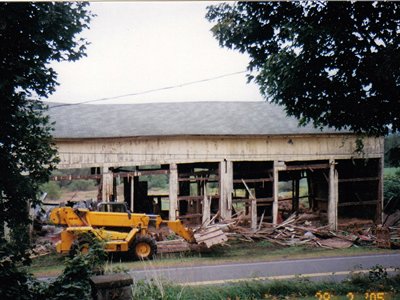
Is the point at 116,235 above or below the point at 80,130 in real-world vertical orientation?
below

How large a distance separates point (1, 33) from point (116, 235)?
8.93 metres

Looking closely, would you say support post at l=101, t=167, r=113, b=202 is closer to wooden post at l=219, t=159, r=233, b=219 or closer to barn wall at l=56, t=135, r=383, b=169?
barn wall at l=56, t=135, r=383, b=169

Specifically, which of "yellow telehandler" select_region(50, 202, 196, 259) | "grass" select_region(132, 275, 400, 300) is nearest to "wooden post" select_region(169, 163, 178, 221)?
"yellow telehandler" select_region(50, 202, 196, 259)

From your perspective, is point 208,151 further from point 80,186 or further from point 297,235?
point 80,186

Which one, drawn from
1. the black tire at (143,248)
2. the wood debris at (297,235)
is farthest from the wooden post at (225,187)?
the black tire at (143,248)

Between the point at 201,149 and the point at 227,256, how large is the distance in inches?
250

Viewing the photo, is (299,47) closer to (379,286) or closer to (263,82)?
(263,82)

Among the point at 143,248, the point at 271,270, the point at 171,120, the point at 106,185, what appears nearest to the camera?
the point at 271,270

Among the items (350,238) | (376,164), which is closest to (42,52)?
(350,238)

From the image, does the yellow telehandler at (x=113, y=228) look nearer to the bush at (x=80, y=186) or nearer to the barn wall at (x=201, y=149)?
the barn wall at (x=201, y=149)

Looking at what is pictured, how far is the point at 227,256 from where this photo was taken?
49.5ft

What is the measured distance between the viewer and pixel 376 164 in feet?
75.6

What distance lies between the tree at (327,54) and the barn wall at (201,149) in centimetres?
910

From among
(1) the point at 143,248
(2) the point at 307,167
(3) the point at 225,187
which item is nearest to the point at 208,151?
(3) the point at 225,187
